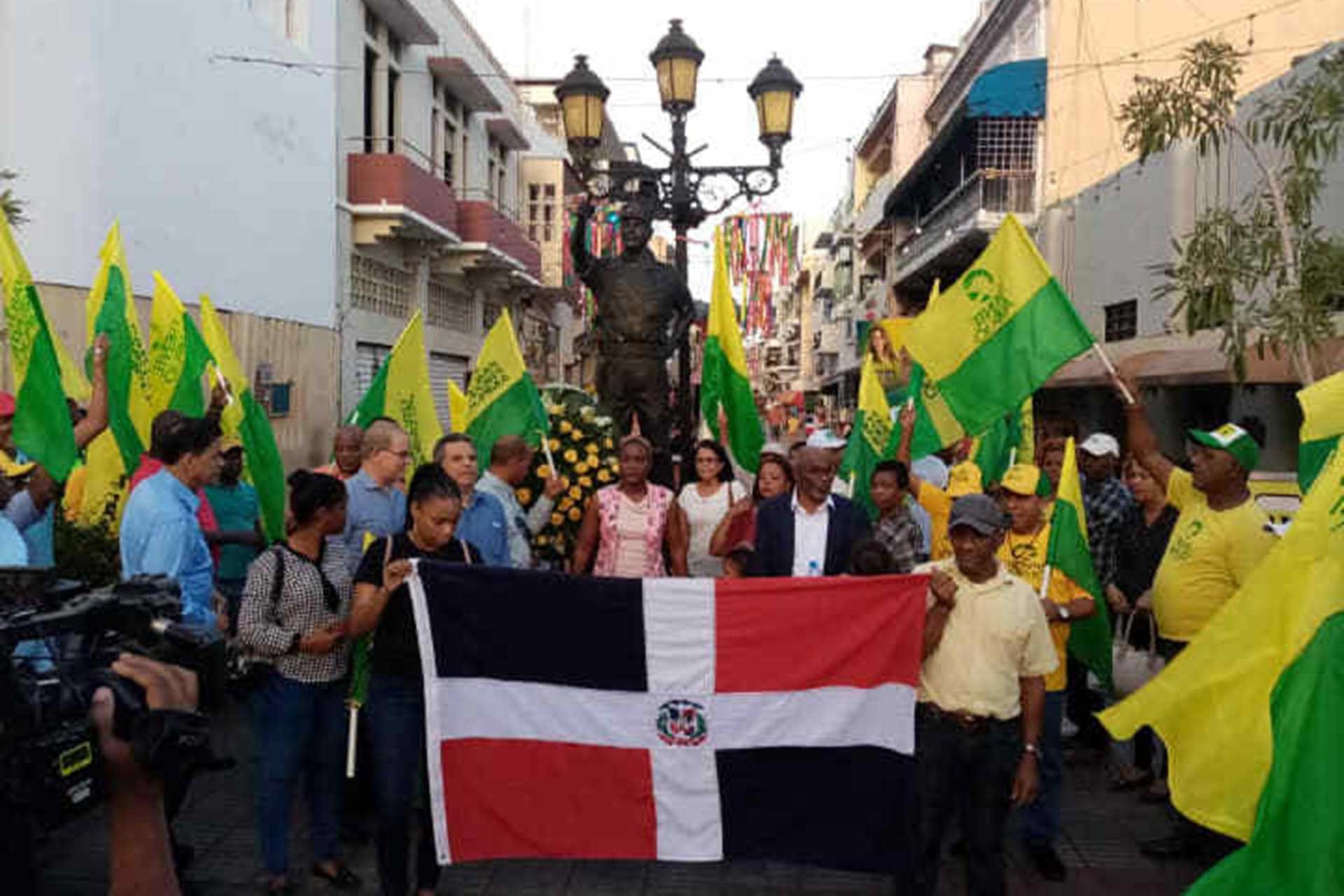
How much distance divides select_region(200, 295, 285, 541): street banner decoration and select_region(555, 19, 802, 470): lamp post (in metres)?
3.09

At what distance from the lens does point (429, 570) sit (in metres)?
3.79

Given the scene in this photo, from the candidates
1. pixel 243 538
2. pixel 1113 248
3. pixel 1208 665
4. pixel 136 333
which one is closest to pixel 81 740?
pixel 1208 665

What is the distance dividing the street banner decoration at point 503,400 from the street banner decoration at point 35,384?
244 cm

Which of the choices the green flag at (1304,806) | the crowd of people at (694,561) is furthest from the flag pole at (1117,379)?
the green flag at (1304,806)

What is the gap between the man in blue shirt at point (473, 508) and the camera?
473 centimetres

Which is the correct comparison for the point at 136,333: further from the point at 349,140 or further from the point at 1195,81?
the point at 349,140

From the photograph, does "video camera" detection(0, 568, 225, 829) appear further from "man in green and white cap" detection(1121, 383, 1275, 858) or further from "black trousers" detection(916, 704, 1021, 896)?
"man in green and white cap" detection(1121, 383, 1275, 858)

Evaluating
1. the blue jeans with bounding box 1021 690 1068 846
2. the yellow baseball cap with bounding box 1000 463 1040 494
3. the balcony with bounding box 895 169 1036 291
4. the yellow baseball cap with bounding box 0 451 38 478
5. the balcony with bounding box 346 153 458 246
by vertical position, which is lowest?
the blue jeans with bounding box 1021 690 1068 846

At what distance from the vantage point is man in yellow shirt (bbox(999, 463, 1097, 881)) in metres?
4.41

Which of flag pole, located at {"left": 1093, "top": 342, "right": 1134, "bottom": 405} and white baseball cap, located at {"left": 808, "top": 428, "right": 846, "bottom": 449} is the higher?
flag pole, located at {"left": 1093, "top": 342, "right": 1134, "bottom": 405}

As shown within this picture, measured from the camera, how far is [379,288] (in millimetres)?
18562

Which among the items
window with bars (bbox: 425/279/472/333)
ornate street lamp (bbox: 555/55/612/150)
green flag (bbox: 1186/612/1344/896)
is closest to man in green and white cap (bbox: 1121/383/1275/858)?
green flag (bbox: 1186/612/1344/896)

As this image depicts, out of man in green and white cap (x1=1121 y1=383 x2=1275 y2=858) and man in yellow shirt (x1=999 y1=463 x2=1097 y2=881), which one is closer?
man in yellow shirt (x1=999 y1=463 x2=1097 y2=881)

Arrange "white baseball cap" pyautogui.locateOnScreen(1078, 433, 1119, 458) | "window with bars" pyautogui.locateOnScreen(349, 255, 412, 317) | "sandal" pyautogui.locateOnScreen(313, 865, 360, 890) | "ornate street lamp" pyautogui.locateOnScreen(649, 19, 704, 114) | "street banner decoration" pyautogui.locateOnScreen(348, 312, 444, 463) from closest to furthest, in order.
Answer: "sandal" pyautogui.locateOnScreen(313, 865, 360, 890), "white baseball cap" pyautogui.locateOnScreen(1078, 433, 1119, 458), "street banner decoration" pyautogui.locateOnScreen(348, 312, 444, 463), "ornate street lamp" pyautogui.locateOnScreen(649, 19, 704, 114), "window with bars" pyautogui.locateOnScreen(349, 255, 412, 317)
